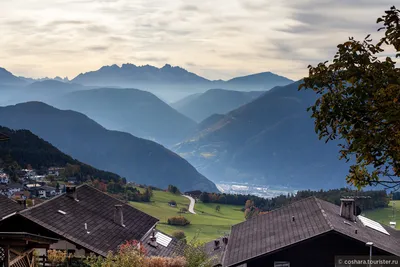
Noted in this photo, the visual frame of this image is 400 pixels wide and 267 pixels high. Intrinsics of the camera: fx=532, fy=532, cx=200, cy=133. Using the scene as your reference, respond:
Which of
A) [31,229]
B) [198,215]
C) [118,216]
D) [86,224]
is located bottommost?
[198,215]

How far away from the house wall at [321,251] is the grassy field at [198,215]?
6067 centimetres

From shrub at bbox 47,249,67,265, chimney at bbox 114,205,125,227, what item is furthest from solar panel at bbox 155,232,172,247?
shrub at bbox 47,249,67,265

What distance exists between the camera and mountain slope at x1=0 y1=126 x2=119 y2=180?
169 meters

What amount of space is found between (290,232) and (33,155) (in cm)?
16272

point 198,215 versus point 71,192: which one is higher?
point 71,192

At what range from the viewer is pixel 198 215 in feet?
427

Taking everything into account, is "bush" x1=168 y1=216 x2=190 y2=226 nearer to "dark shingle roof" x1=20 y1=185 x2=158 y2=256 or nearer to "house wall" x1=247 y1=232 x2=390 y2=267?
"dark shingle roof" x1=20 y1=185 x2=158 y2=256

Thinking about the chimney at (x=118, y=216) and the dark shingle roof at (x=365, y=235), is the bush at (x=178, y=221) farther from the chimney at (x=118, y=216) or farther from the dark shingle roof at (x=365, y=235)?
the dark shingle roof at (x=365, y=235)

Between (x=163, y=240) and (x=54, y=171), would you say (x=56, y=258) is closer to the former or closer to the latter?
(x=163, y=240)

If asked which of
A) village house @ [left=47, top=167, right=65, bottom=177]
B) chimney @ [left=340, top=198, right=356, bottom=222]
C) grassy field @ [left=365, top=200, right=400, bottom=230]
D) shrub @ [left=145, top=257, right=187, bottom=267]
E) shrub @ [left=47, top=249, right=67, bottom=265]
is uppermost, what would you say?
village house @ [left=47, top=167, right=65, bottom=177]

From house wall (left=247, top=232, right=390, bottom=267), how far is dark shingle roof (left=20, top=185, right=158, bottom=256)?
8.83 meters

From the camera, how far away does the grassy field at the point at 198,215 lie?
101188mm

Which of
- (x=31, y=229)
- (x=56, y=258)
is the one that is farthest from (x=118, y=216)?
(x=56, y=258)

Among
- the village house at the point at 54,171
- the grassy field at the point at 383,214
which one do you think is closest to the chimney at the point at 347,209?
the grassy field at the point at 383,214
